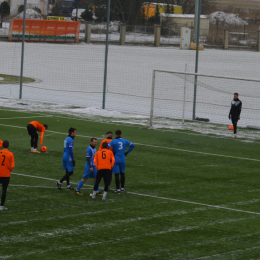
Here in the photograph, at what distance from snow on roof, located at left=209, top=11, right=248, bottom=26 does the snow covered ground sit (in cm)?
894

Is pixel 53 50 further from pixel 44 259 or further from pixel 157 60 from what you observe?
pixel 44 259

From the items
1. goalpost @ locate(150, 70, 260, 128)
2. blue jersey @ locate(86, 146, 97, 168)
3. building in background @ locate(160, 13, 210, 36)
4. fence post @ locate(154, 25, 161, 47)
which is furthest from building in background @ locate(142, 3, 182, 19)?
blue jersey @ locate(86, 146, 97, 168)

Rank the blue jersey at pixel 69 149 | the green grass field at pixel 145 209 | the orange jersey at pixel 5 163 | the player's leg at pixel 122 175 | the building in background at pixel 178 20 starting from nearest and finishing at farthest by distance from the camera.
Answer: the green grass field at pixel 145 209 → the orange jersey at pixel 5 163 → the blue jersey at pixel 69 149 → the player's leg at pixel 122 175 → the building in background at pixel 178 20

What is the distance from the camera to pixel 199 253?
409 inches

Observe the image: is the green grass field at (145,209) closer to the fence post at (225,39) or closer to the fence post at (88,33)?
the fence post at (88,33)

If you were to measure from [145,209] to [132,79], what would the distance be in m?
32.4

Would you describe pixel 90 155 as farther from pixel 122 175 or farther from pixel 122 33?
pixel 122 33

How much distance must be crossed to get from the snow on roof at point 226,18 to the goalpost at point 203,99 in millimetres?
25350

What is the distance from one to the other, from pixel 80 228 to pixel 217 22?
5636 cm

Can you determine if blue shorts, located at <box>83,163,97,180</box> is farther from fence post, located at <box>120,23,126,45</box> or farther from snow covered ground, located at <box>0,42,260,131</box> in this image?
fence post, located at <box>120,23,126,45</box>

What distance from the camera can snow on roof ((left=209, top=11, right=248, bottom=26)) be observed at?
66.4 metres

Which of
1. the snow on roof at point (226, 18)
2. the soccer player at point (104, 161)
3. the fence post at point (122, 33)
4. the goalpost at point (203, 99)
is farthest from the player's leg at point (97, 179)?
the snow on roof at point (226, 18)

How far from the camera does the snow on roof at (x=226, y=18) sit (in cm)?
6638

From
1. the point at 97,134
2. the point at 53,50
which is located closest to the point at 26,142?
the point at 97,134
